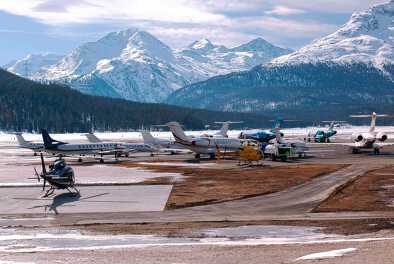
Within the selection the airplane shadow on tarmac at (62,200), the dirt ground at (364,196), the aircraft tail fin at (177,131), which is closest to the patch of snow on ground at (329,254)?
the dirt ground at (364,196)

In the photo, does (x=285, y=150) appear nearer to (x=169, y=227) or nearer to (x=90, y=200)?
(x=90, y=200)

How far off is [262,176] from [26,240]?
107 feet

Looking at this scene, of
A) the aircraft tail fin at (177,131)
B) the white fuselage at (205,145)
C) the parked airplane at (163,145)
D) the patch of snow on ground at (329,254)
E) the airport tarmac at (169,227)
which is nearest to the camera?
the patch of snow on ground at (329,254)

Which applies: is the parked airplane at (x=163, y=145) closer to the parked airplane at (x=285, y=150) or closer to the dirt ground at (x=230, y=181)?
the parked airplane at (x=285, y=150)

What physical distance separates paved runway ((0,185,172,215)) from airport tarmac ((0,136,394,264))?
0.23ft

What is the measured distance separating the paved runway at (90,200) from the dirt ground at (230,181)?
4.89ft

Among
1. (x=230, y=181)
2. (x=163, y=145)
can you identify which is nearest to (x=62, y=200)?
(x=230, y=181)

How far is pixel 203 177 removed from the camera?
198 feet

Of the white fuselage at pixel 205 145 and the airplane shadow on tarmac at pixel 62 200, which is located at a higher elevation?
the white fuselage at pixel 205 145

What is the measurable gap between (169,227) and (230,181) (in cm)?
2249

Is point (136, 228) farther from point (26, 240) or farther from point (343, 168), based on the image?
point (343, 168)

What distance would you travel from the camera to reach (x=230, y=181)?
5578 centimetres

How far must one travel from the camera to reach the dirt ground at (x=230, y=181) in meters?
45.2

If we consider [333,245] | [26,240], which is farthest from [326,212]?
[26,240]
